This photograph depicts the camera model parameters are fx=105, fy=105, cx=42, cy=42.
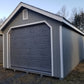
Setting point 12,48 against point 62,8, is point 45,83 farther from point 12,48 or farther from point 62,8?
point 62,8

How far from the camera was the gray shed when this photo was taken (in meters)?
5.22

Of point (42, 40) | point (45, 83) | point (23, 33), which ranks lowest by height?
point (45, 83)

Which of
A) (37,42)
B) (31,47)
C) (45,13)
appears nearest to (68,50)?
(37,42)

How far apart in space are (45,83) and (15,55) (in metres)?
3.31

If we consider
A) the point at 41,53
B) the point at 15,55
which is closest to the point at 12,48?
the point at 15,55

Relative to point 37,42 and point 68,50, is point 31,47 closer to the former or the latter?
point 37,42

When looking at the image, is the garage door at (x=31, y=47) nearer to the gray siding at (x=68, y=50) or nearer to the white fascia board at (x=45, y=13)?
the white fascia board at (x=45, y=13)

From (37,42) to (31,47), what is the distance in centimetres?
54

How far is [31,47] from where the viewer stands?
637cm

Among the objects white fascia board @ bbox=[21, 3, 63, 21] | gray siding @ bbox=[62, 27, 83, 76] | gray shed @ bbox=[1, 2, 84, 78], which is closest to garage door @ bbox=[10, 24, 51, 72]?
gray shed @ bbox=[1, 2, 84, 78]

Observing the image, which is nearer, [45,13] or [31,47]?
[45,13]

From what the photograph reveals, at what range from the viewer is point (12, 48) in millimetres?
7320

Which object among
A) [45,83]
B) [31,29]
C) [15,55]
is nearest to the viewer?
[45,83]

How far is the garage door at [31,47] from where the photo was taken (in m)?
5.78
